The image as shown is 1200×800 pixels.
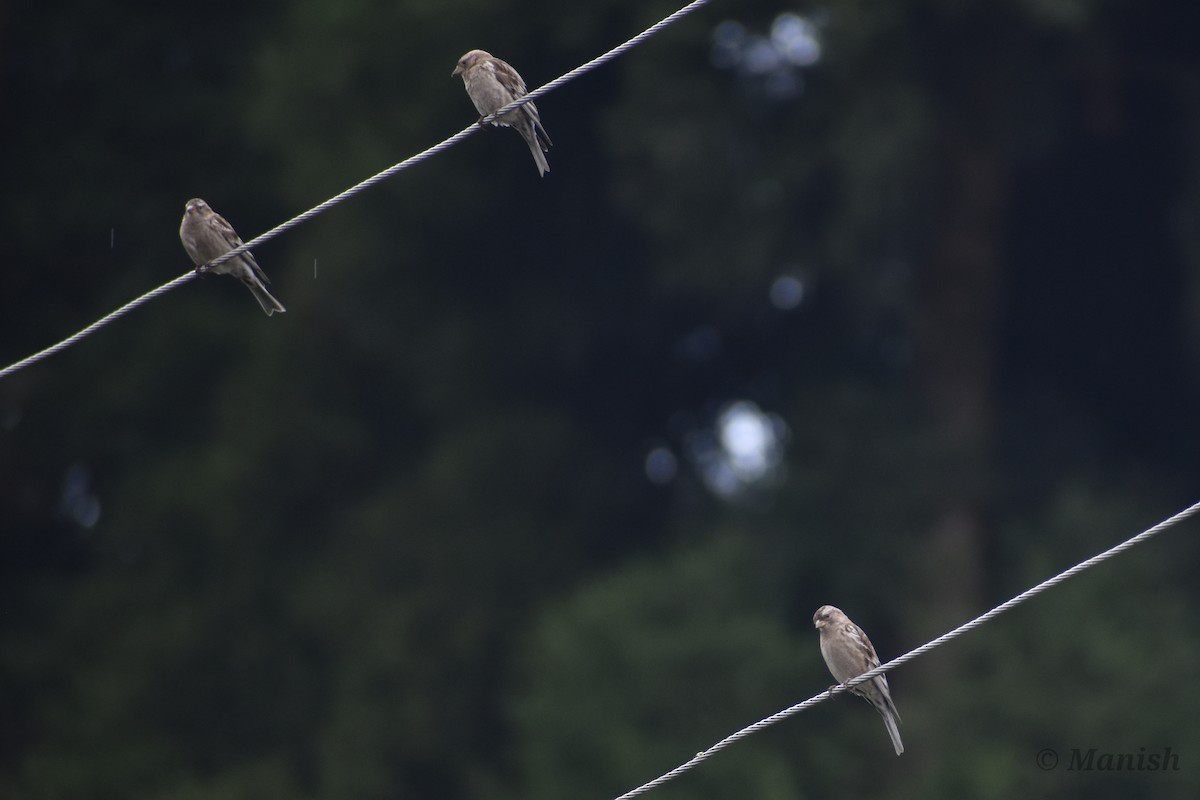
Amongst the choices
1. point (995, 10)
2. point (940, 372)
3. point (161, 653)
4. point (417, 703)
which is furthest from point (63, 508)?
point (995, 10)

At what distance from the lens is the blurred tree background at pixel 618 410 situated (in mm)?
17125

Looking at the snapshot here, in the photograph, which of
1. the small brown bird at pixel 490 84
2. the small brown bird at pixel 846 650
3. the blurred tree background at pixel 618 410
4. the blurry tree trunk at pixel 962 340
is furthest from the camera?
the blurry tree trunk at pixel 962 340

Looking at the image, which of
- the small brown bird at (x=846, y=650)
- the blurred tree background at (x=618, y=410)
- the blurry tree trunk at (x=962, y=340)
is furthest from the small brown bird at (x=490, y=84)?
the blurry tree trunk at (x=962, y=340)

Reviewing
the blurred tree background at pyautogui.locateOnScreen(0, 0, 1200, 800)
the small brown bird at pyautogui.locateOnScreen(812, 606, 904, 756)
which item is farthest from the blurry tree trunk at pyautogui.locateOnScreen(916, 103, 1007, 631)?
the small brown bird at pyautogui.locateOnScreen(812, 606, 904, 756)

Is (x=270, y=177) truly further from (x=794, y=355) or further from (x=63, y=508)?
(x=794, y=355)

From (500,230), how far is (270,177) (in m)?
3.24

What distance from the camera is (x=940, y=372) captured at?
19.2 meters

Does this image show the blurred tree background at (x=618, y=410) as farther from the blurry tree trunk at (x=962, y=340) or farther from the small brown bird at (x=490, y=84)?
the small brown bird at (x=490, y=84)

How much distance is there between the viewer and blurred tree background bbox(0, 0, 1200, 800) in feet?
56.2

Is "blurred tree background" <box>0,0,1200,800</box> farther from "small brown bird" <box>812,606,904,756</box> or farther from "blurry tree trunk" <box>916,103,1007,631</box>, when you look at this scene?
"small brown bird" <box>812,606,904,756</box>

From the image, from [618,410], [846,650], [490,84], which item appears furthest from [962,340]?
[846,650]

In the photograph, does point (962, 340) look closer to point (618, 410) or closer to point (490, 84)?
point (618, 410)

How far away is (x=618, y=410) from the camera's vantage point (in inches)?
822

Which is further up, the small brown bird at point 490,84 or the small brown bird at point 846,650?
the small brown bird at point 490,84
